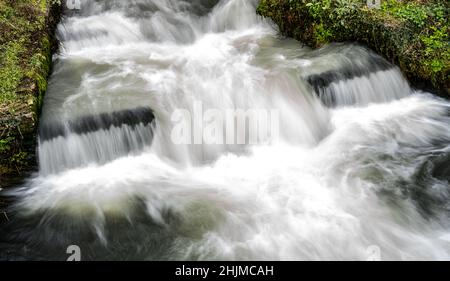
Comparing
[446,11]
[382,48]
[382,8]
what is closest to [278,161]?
[382,48]

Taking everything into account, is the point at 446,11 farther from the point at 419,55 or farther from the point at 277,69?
the point at 277,69

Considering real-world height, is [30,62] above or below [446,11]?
below

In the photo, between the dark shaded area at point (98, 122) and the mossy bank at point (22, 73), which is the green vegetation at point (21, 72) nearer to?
the mossy bank at point (22, 73)

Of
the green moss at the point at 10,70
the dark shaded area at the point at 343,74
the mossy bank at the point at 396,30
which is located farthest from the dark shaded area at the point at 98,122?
the mossy bank at the point at 396,30

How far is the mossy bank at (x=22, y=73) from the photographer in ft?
22.5

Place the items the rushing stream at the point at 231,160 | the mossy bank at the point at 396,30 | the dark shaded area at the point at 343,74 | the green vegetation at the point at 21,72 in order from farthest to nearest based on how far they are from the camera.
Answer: the mossy bank at the point at 396,30
the dark shaded area at the point at 343,74
the green vegetation at the point at 21,72
the rushing stream at the point at 231,160

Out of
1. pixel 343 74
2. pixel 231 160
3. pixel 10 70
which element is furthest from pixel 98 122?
pixel 343 74

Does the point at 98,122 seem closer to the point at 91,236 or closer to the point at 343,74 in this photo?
the point at 91,236

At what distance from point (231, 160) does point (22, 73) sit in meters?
4.08

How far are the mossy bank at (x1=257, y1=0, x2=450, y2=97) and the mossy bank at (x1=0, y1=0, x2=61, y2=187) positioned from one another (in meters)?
5.68

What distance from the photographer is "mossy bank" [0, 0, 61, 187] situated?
22.5 ft

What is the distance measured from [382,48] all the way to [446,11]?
1701mm

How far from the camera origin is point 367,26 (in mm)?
9328

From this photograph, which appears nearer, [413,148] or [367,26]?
[413,148]
